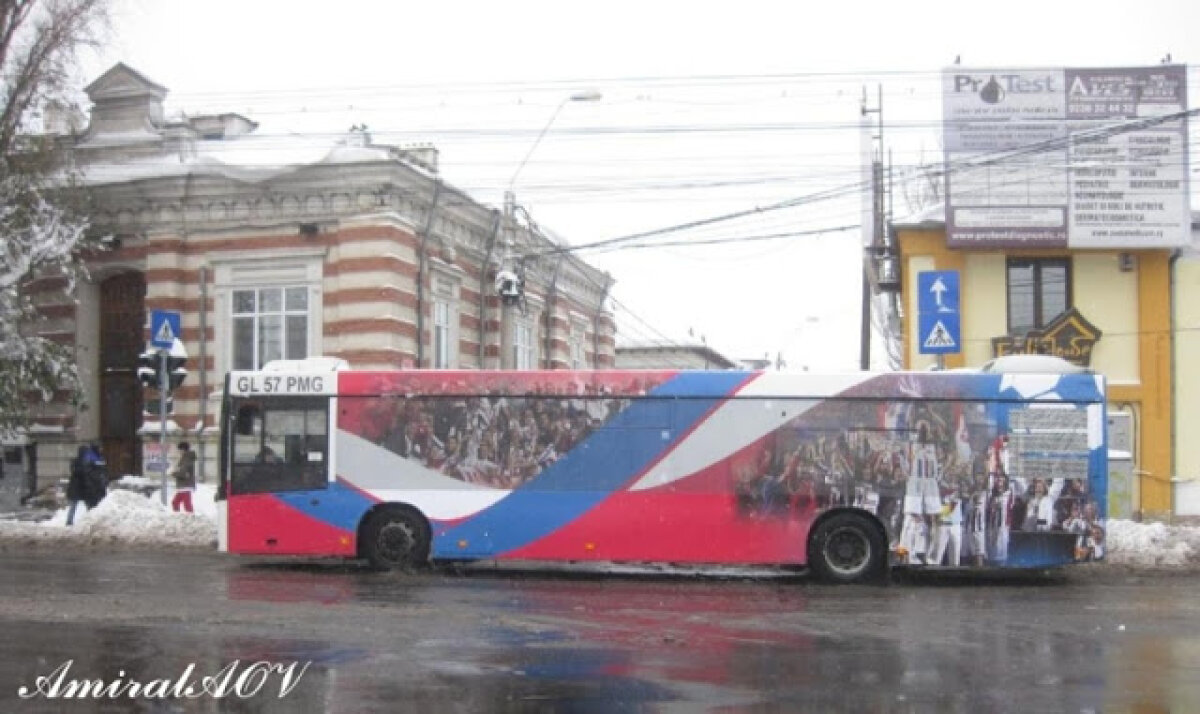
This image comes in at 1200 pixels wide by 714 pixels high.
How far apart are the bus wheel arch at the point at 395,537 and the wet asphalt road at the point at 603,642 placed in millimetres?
642

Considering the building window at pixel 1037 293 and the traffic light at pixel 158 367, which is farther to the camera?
the building window at pixel 1037 293

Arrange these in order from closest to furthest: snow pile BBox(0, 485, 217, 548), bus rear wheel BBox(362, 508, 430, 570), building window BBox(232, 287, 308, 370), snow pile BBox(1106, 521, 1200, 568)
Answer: bus rear wheel BBox(362, 508, 430, 570) < snow pile BBox(1106, 521, 1200, 568) < snow pile BBox(0, 485, 217, 548) < building window BBox(232, 287, 308, 370)

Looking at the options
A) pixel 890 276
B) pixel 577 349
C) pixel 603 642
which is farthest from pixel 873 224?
pixel 603 642

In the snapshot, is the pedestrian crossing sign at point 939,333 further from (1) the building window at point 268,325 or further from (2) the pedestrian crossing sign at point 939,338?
(1) the building window at point 268,325

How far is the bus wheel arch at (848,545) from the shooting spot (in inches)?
641

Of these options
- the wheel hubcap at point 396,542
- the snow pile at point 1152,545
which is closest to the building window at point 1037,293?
the snow pile at point 1152,545

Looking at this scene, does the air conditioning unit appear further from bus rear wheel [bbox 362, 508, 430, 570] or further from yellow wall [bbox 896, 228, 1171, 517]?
bus rear wheel [bbox 362, 508, 430, 570]

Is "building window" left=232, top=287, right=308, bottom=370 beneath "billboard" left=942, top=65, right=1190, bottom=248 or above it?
beneath

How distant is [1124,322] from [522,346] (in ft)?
52.2

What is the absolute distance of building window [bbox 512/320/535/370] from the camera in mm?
34094

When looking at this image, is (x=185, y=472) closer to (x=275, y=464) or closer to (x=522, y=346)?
(x=275, y=464)

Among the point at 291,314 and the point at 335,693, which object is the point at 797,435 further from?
the point at 291,314

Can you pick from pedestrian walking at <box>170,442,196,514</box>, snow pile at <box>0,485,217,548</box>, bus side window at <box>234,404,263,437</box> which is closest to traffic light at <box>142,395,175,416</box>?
pedestrian walking at <box>170,442,196,514</box>

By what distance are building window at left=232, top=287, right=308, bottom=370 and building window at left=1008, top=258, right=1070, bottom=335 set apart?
1511 cm
